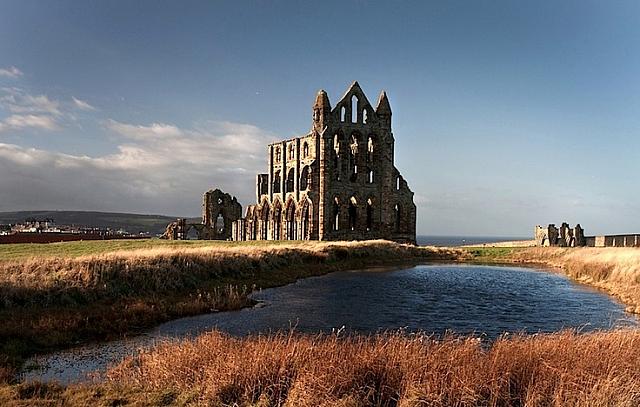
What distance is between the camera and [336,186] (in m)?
62.1

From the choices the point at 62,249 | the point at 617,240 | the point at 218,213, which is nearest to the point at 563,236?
the point at 617,240

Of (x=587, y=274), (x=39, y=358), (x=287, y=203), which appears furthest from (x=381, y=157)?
(x=39, y=358)

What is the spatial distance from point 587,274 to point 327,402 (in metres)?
31.1

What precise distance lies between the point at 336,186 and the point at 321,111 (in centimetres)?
916

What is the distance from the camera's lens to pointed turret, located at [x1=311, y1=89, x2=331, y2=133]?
61906 millimetres

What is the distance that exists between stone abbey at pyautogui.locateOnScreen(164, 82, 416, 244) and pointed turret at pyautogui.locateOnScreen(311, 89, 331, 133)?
0.12 metres

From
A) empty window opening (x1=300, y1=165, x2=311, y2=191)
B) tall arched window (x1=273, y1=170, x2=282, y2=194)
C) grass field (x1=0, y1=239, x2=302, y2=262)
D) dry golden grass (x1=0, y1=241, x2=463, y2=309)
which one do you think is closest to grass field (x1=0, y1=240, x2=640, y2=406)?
dry golden grass (x1=0, y1=241, x2=463, y2=309)

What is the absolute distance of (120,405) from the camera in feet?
28.2

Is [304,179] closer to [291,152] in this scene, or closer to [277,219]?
[291,152]

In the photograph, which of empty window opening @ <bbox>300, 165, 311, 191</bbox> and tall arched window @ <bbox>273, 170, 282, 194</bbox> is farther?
tall arched window @ <bbox>273, 170, 282, 194</bbox>

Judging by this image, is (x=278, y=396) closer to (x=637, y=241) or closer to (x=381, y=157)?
(x=637, y=241)

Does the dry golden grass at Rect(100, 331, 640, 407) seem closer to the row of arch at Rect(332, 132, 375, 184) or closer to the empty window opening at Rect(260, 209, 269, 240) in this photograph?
the row of arch at Rect(332, 132, 375, 184)

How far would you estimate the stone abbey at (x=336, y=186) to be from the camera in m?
61.0

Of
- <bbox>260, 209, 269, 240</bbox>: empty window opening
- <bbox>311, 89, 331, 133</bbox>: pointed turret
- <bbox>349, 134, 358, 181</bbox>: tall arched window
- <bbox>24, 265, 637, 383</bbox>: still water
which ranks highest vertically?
<bbox>311, 89, 331, 133</bbox>: pointed turret
